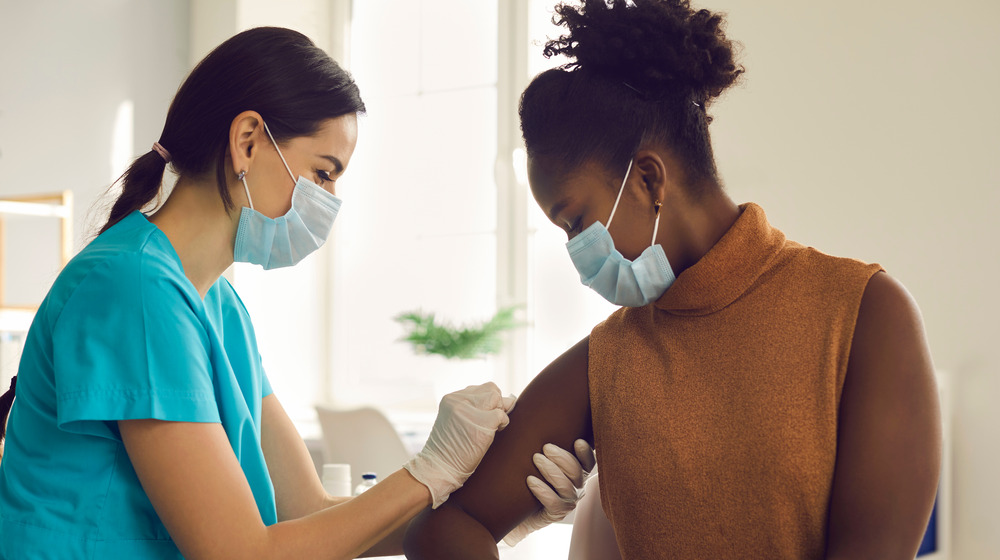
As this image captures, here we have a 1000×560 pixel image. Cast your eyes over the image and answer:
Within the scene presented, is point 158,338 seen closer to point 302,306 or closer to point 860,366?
point 860,366

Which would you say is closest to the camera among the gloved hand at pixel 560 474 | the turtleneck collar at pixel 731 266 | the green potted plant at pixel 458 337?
the turtleneck collar at pixel 731 266

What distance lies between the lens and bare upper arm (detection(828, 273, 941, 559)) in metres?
0.85

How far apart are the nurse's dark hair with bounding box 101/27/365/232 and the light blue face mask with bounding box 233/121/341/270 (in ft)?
0.12

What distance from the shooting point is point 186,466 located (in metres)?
0.94

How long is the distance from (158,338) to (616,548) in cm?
75

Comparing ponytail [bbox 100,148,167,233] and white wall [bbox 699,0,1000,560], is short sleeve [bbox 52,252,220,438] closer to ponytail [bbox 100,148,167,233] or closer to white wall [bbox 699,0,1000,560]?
ponytail [bbox 100,148,167,233]

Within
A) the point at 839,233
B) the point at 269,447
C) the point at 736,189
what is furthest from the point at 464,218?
the point at 269,447

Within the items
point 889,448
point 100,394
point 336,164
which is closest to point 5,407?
point 100,394

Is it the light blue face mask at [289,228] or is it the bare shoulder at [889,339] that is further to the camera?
the light blue face mask at [289,228]

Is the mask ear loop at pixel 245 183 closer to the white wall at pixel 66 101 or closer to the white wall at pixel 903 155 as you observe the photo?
the white wall at pixel 903 155

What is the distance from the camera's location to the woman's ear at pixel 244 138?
3.62 ft

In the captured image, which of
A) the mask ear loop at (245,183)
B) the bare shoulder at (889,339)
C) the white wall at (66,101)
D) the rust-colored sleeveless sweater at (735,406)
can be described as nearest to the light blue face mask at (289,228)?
the mask ear loop at (245,183)

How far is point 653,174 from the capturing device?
1.02 meters

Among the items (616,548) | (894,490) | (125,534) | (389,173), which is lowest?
(616,548)
